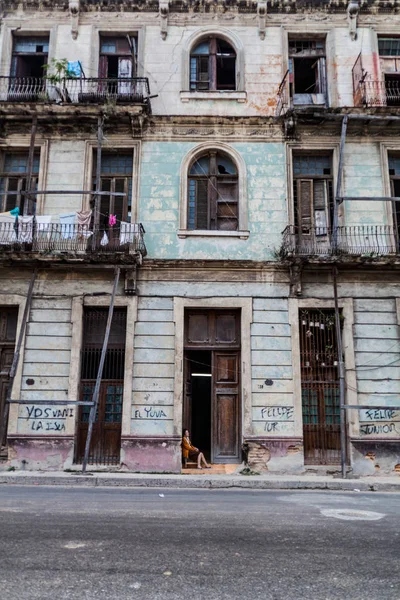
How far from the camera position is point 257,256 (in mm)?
14461

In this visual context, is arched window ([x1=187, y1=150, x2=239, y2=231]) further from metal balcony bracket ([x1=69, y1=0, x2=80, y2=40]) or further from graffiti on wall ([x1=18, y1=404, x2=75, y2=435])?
graffiti on wall ([x1=18, y1=404, x2=75, y2=435])

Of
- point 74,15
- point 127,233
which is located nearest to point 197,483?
point 127,233

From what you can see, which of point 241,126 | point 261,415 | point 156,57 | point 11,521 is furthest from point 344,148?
point 11,521

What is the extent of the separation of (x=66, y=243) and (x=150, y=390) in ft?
15.4

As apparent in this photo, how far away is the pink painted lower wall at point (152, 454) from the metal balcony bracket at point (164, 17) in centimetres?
1220

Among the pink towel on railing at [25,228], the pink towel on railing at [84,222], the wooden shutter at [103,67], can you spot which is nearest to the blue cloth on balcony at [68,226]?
the pink towel on railing at [84,222]

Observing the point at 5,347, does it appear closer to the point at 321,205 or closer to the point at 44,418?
the point at 44,418

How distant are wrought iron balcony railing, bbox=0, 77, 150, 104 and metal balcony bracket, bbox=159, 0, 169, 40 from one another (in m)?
1.90

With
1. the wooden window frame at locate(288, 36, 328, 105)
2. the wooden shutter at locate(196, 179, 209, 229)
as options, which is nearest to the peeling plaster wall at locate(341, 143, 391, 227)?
the wooden window frame at locate(288, 36, 328, 105)

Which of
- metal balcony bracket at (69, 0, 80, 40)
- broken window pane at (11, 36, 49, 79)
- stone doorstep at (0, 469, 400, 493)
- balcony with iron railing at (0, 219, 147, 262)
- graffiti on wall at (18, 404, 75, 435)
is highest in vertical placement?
metal balcony bracket at (69, 0, 80, 40)

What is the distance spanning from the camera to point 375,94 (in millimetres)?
15289

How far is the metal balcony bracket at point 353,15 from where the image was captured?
15.9m

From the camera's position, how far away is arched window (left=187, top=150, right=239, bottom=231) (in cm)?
1509

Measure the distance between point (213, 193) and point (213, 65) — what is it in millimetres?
4262
